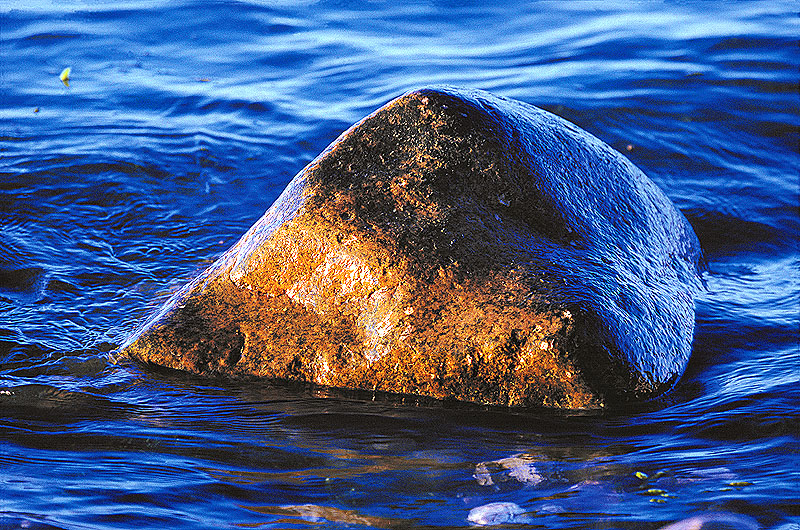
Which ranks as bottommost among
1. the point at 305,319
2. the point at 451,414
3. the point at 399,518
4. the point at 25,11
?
the point at 399,518

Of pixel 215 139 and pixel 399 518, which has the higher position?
pixel 215 139

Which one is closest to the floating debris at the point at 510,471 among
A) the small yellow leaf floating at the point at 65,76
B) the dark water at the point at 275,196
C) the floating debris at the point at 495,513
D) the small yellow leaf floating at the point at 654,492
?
the dark water at the point at 275,196

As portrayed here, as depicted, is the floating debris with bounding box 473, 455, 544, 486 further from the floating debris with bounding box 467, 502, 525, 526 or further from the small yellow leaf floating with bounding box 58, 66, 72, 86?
the small yellow leaf floating with bounding box 58, 66, 72, 86

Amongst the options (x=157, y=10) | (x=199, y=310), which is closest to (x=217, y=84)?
(x=157, y=10)

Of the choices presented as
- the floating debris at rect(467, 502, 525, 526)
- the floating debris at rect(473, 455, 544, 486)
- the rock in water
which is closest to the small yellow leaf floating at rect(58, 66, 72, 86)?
the rock in water

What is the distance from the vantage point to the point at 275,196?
22.1ft

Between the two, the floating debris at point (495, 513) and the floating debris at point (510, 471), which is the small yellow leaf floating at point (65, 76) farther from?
the floating debris at point (495, 513)

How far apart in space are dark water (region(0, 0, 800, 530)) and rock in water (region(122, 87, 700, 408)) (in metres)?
0.14

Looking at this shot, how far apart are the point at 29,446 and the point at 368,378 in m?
1.43

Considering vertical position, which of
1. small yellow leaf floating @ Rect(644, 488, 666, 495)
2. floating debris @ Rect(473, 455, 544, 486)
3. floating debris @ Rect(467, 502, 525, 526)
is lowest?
floating debris @ Rect(467, 502, 525, 526)

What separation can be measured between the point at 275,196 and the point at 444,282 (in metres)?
3.06

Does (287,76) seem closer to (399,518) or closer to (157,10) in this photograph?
(157,10)

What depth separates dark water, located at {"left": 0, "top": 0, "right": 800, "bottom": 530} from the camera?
3.19 meters

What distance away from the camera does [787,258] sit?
238 inches
